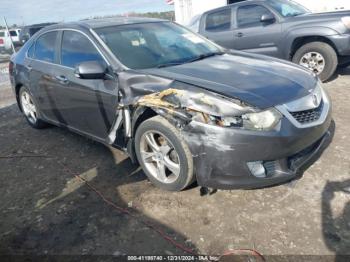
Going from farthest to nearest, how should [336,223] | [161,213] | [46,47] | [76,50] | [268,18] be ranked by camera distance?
[268,18] → [46,47] → [76,50] → [161,213] → [336,223]

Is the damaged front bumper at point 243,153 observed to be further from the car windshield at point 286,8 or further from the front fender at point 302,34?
the car windshield at point 286,8

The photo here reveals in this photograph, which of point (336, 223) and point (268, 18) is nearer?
point (336, 223)

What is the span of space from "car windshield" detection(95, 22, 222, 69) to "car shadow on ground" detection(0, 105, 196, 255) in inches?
48.8

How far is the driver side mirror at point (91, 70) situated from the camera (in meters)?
3.61

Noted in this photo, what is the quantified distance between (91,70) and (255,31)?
4.77 meters

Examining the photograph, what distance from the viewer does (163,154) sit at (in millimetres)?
3350

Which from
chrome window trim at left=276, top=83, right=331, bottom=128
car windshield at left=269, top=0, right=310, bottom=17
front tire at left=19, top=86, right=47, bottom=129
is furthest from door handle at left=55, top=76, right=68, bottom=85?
car windshield at left=269, top=0, right=310, bottom=17

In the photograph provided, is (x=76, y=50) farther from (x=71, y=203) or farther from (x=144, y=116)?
(x=71, y=203)

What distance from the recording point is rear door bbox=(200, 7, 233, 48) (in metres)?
7.80

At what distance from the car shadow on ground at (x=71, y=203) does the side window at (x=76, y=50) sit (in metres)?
1.22

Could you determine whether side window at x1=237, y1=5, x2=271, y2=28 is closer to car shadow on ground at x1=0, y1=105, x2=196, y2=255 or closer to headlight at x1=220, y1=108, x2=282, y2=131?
car shadow on ground at x1=0, y1=105, x2=196, y2=255

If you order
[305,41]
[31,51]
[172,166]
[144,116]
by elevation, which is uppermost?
[31,51]

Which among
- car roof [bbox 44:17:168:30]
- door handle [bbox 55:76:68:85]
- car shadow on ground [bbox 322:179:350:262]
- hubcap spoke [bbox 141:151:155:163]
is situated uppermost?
car roof [bbox 44:17:168:30]

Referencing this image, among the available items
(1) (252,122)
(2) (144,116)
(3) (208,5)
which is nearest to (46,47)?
(2) (144,116)
